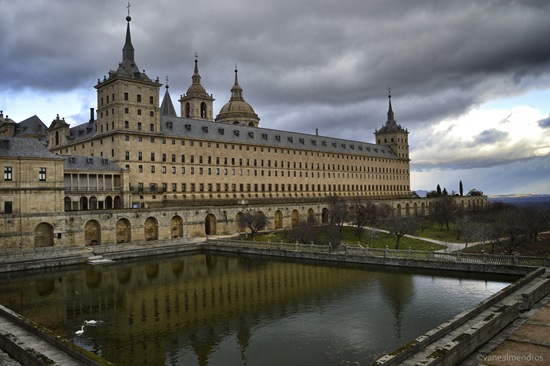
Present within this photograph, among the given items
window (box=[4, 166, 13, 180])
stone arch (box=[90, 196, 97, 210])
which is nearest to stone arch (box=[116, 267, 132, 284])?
→ window (box=[4, 166, 13, 180])

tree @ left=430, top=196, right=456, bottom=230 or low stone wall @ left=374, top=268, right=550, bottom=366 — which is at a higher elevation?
tree @ left=430, top=196, right=456, bottom=230

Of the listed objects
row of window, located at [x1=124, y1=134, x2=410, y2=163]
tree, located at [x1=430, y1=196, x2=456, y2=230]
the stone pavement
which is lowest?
the stone pavement

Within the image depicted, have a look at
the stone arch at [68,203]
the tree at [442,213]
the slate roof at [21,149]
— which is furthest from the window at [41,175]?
the tree at [442,213]

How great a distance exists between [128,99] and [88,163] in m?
11.3

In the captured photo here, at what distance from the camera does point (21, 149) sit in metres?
45.7

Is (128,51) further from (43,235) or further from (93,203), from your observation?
(43,235)

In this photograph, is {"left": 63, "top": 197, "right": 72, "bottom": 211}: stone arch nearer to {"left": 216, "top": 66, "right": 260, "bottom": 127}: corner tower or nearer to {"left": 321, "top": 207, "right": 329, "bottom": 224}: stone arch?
{"left": 321, "top": 207, "right": 329, "bottom": 224}: stone arch

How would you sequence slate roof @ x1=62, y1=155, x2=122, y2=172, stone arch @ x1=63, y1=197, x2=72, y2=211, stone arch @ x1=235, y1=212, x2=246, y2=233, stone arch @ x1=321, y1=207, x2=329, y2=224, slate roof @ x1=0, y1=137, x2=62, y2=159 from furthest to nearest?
stone arch @ x1=321, y1=207, x2=329, y2=224
stone arch @ x1=235, y1=212, x2=246, y2=233
slate roof @ x1=62, y1=155, x2=122, y2=172
stone arch @ x1=63, y1=197, x2=72, y2=211
slate roof @ x1=0, y1=137, x2=62, y2=159

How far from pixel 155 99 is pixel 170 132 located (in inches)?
220

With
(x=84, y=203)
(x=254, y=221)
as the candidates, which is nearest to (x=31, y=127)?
(x=84, y=203)

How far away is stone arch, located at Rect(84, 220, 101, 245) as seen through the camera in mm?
50125

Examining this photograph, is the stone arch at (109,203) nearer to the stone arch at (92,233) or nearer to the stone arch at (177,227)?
the stone arch at (92,233)

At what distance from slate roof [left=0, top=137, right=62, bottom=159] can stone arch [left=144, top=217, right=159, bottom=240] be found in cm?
1391

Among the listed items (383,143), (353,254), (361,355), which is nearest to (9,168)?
(353,254)
